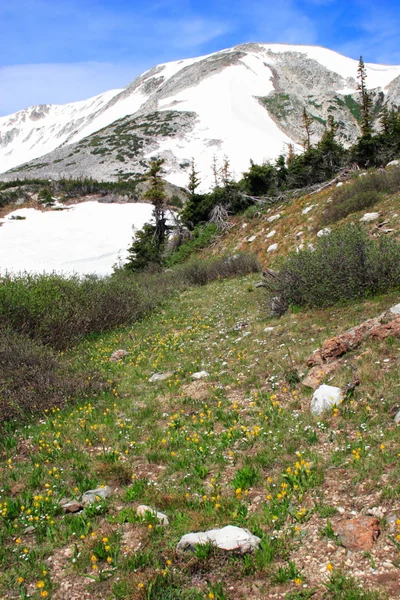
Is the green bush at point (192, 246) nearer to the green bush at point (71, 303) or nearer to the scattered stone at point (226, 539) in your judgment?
the green bush at point (71, 303)

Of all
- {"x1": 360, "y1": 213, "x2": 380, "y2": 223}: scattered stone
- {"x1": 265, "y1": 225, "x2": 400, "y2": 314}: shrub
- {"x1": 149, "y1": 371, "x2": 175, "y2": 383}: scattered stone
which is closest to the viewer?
{"x1": 149, "y1": 371, "x2": 175, "y2": 383}: scattered stone

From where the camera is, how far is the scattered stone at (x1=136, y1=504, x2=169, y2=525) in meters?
3.98

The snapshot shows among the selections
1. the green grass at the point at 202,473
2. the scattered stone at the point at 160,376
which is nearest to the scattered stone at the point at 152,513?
the green grass at the point at 202,473

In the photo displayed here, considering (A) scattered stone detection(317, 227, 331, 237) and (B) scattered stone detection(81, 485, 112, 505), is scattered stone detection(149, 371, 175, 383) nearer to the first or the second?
(B) scattered stone detection(81, 485, 112, 505)

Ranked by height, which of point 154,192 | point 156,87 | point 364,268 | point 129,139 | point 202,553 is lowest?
point 202,553

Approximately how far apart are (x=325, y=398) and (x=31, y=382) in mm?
5043

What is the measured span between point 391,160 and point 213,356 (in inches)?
652

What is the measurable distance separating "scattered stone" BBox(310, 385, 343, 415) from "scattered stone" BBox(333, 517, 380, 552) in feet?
5.89

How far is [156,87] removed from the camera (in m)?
128

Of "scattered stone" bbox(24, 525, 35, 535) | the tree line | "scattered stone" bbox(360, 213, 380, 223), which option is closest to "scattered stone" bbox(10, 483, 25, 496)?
"scattered stone" bbox(24, 525, 35, 535)

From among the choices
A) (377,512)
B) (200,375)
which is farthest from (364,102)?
(377,512)

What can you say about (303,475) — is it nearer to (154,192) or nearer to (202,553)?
(202,553)

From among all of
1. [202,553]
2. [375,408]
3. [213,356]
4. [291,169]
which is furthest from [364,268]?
[291,169]

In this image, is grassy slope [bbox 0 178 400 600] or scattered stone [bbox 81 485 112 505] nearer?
grassy slope [bbox 0 178 400 600]
